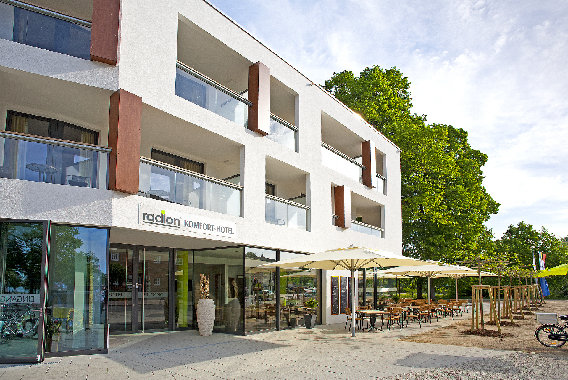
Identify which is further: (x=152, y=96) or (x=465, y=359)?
(x=152, y=96)

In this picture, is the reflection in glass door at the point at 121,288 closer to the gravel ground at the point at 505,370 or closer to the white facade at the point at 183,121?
the white facade at the point at 183,121

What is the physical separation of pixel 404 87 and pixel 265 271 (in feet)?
75.6

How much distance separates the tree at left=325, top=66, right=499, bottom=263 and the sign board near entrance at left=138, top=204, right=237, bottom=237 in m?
18.8

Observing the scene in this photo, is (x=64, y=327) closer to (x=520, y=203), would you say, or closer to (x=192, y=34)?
(x=192, y=34)

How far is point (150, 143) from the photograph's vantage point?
15.1m

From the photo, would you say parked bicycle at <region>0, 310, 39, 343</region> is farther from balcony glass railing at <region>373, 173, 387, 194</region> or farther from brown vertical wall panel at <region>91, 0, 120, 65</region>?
balcony glass railing at <region>373, 173, 387, 194</region>

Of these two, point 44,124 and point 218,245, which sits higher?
point 44,124

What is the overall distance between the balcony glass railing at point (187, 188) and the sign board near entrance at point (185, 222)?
39 centimetres

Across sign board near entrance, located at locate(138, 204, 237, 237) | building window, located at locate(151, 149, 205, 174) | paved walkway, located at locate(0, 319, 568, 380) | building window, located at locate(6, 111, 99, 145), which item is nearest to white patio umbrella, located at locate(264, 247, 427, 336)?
sign board near entrance, located at locate(138, 204, 237, 237)

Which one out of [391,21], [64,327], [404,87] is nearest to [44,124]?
[64,327]

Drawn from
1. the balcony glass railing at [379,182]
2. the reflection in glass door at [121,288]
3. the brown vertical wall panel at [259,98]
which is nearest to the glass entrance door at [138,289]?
the reflection in glass door at [121,288]

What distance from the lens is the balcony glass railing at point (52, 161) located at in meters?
10.1

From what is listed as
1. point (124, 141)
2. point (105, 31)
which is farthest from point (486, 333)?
point (105, 31)

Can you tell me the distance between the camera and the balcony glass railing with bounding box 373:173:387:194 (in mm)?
24172
